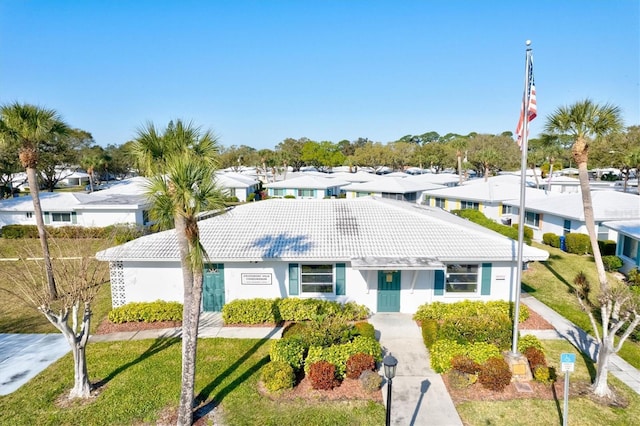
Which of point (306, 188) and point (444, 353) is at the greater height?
point (306, 188)

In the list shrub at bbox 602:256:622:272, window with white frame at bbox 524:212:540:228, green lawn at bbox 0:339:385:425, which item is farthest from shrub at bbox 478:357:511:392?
window with white frame at bbox 524:212:540:228

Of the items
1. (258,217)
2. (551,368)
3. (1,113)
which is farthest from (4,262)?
(551,368)

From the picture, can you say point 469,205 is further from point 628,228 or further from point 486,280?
point 486,280

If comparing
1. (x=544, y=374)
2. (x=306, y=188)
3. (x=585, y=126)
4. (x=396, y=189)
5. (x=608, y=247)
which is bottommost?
(x=544, y=374)

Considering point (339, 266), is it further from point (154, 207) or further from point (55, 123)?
point (55, 123)

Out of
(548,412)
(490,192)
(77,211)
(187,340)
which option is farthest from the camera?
(490,192)

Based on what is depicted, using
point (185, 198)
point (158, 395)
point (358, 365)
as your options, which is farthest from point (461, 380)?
point (185, 198)

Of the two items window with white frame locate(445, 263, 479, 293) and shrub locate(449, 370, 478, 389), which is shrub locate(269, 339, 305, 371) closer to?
shrub locate(449, 370, 478, 389)

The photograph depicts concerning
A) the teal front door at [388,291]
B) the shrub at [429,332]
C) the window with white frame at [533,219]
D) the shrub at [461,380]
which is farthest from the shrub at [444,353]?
the window with white frame at [533,219]
